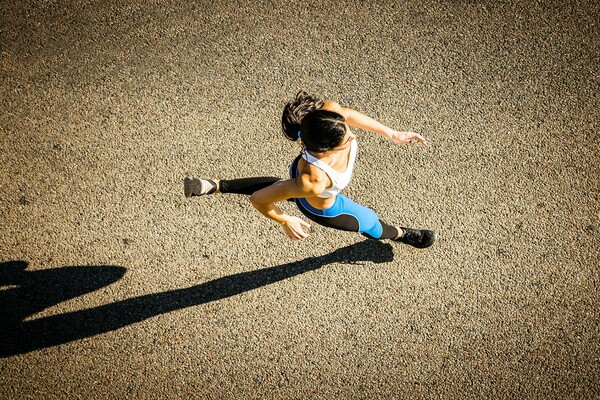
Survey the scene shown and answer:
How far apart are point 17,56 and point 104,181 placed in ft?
5.44

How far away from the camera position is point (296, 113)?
2201 mm

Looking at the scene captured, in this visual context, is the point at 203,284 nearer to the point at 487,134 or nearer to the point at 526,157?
the point at 487,134

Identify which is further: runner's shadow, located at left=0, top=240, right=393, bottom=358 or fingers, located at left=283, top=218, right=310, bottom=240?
runner's shadow, located at left=0, top=240, right=393, bottom=358

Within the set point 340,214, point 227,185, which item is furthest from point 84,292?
point 340,214

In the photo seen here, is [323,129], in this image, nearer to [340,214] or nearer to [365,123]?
[365,123]

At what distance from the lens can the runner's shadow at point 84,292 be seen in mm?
3240

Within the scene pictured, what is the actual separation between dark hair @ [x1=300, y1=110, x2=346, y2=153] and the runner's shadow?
1616 mm

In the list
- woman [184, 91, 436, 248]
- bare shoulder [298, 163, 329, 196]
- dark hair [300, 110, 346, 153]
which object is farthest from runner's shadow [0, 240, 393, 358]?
dark hair [300, 110, 346, 153]

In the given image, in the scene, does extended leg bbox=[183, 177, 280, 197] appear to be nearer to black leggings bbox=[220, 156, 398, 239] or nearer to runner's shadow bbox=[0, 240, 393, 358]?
black leggings bbox=[220, 156, 398, 239]

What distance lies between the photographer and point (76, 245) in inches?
132

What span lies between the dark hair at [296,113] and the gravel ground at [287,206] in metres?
1.23

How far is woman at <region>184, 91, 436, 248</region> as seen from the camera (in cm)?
193

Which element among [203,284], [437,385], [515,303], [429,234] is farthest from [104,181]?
[515,303]

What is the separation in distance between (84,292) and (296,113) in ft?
8.56
